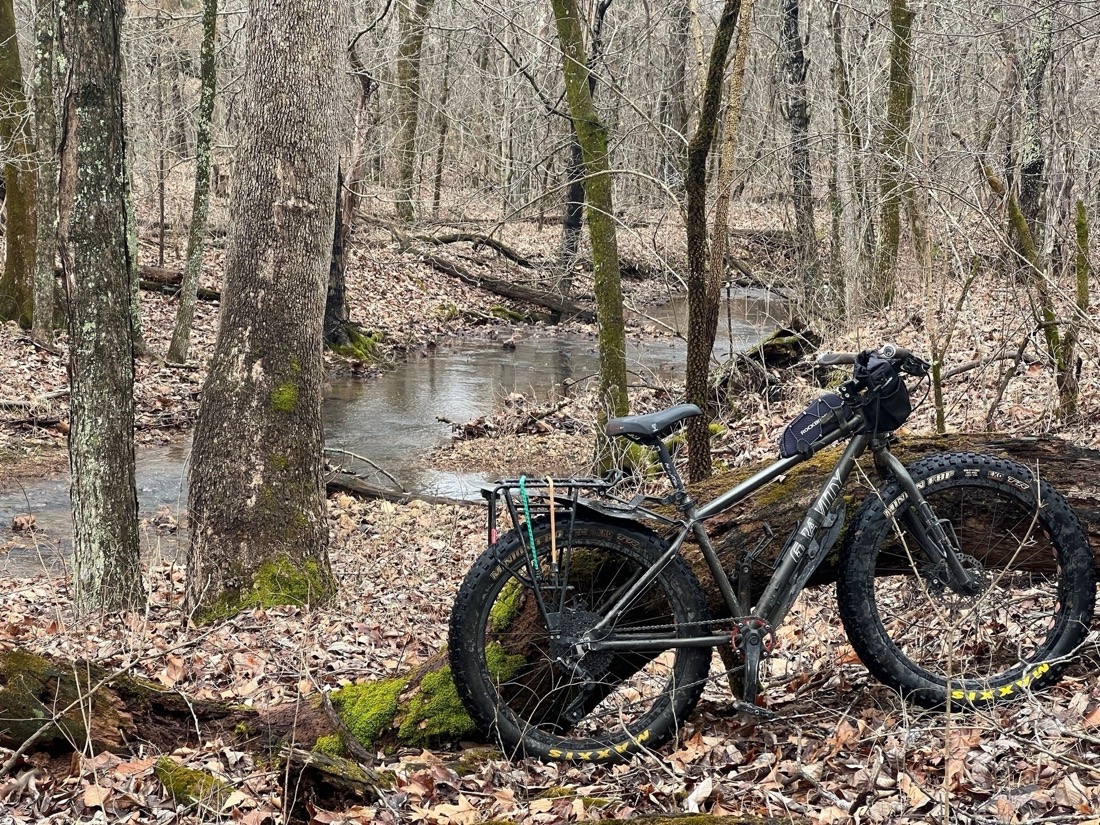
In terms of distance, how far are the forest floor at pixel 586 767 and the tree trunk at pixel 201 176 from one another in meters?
5.45

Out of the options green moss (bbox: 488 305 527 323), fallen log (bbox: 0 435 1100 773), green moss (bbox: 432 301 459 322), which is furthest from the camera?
green moss (bbox: 488 305 527 323)

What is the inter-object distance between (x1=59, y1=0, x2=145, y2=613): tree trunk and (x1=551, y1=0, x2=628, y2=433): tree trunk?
5.21 meters

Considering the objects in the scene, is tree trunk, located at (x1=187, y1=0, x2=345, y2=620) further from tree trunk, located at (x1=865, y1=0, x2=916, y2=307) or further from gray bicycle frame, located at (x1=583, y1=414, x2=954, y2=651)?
tree trunk, located at (x1=865, y1=0, x2=916, y2=307)

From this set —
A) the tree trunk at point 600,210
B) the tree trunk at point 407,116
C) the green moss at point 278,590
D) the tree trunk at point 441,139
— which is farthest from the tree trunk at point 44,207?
the tree trunk at point 441,139

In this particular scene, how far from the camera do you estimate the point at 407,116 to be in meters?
26.6

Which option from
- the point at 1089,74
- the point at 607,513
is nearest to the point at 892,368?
the point at 607,513

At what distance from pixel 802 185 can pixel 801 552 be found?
12.0m

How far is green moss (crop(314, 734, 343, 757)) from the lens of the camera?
4.02 meters

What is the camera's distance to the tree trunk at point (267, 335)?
6.85 metres

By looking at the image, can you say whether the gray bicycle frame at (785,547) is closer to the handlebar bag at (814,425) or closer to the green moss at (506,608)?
the handlebar bag at (814,425)

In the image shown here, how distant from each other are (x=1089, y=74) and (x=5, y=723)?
16638 mm

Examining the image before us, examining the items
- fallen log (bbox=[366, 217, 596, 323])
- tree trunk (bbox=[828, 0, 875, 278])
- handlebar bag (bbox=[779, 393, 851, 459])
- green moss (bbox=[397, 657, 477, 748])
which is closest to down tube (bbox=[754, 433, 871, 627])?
handlebar bag (bbox=[779, 393, 851, 459])

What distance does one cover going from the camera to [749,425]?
1127 centimetres

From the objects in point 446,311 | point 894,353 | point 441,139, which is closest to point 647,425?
point 894,353
